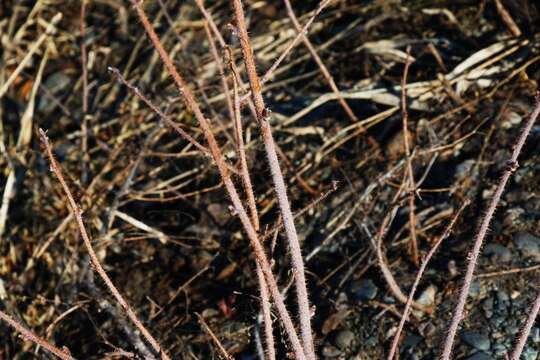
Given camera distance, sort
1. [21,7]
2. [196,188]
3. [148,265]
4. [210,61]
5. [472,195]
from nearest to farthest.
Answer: [472,195]
[148,265]
[196,188]
[210,61]
[21,7]

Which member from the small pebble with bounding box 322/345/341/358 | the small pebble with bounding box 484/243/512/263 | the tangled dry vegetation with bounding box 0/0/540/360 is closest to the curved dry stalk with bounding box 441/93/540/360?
the tangled dry vegetation with bounding box 0/0/540/360

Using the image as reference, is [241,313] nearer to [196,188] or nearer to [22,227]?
[196,188]

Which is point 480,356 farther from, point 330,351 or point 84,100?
point 84,100

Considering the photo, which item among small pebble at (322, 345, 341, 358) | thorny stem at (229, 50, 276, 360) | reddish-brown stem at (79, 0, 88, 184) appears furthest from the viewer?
reddish-brown stem at (79, 0, 88, 184)

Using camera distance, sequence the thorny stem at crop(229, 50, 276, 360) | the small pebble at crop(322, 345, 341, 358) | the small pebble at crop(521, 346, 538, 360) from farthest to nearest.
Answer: the small pebble at crop(322, 345, 341, 358), the small pebble at crop(521, 346, 538, 360), the thorny stem at crop(229, 50, 276, 360)

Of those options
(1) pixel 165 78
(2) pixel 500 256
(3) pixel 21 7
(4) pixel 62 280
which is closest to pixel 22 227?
(4) pixel 62 280

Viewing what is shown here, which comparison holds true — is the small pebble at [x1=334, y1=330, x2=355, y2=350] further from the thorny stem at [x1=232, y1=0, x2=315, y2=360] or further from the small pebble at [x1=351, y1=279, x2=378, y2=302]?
the thorny stem at [x1=232, y1=0, x2=315, y2=360]
